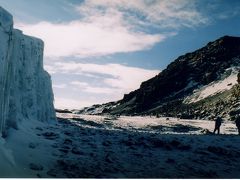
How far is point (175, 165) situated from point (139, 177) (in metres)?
1.88

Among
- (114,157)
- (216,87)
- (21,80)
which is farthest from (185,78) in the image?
(114,157)

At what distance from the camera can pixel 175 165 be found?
1063cm

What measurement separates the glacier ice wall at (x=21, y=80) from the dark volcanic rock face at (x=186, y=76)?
167 ft

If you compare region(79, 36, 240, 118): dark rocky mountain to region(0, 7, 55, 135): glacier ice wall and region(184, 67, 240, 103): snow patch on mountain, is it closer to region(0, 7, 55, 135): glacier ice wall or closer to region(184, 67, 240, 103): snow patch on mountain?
region(184, 67, 240, 103): snow patch on mountain

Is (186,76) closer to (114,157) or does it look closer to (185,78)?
(185,78)

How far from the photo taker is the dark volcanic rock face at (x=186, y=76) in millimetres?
71250

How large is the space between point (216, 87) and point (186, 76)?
57.1ft

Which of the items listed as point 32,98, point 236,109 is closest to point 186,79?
point 236,109

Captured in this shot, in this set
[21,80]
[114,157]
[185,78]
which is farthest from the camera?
[185,78]

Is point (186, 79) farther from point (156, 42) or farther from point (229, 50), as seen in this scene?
point (156, 42)

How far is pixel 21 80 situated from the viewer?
14023mm

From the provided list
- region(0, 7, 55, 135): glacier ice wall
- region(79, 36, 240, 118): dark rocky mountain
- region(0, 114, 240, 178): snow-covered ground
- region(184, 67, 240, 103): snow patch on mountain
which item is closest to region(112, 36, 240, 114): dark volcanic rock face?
region(79, 36, 240, 118): dark rocky mountain

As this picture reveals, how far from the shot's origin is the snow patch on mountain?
59.0 metres

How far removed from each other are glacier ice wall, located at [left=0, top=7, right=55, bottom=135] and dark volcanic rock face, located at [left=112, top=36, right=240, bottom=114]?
167ft
